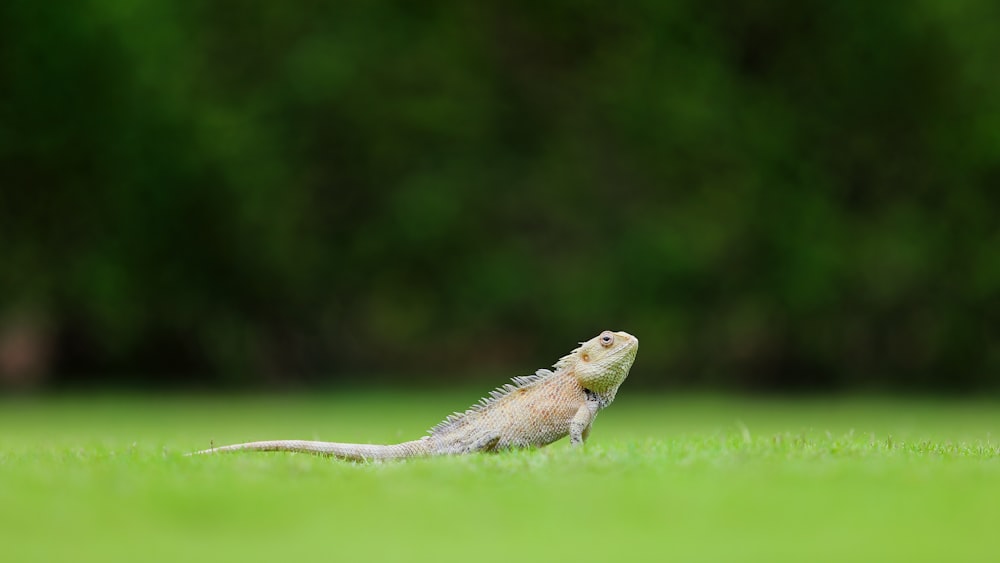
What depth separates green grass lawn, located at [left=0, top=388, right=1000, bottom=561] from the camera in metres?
8.89

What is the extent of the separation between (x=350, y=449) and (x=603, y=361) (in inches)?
100

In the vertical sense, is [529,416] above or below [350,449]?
above

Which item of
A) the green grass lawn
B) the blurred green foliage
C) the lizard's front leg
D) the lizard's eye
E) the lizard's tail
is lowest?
the green grass lawn

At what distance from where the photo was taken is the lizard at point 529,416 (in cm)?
1312

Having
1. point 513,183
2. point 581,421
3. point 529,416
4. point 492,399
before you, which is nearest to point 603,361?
point 581,421

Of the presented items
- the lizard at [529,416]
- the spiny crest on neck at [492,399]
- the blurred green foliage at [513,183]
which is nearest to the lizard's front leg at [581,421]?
the lizard at [529,416]

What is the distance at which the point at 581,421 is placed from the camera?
519 inches

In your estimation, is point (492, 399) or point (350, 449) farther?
point (492, 399)

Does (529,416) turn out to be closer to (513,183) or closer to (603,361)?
(603,361)

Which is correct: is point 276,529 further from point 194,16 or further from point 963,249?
point 194,16

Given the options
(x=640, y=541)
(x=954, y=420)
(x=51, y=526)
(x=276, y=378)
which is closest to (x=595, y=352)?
(x=640, y=541)

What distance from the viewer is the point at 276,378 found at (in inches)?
1642

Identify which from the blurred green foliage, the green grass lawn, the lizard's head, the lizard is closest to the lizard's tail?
the lizard

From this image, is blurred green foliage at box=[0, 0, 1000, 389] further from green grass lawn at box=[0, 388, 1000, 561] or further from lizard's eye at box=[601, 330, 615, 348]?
lizard's eye at box=[601, 330, 615, 348]
